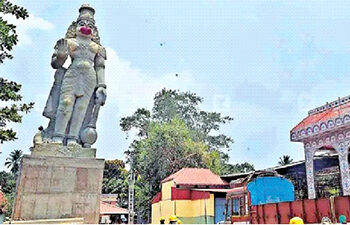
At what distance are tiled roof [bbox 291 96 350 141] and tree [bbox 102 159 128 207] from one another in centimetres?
2326

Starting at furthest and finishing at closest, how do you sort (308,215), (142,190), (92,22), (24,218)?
(142,190), (308,215), (92,22), (24,218)

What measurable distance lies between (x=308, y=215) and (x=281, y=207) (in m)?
1.06

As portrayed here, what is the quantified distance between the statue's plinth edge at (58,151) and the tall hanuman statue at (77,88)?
0.15m

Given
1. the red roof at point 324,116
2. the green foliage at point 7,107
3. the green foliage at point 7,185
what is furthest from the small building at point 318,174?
the green foliage at point 7,185

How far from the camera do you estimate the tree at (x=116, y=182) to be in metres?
38.9

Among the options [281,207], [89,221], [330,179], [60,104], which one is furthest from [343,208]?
[330,179]

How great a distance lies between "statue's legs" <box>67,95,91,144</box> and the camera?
6638 mm

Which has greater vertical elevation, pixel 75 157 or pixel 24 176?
pixel 75 157

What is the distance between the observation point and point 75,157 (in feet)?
20.5

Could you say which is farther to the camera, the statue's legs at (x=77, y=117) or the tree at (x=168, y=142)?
the tree at (x=168, y=142)

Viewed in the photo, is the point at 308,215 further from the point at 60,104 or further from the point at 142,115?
the point at 142,115

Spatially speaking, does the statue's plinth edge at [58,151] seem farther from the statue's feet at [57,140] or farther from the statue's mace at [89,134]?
the statue's mace at [89,134]

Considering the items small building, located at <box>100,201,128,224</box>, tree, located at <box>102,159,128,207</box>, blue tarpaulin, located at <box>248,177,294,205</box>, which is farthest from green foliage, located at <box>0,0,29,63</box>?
tree, located at <box>102,159,128,207</box>

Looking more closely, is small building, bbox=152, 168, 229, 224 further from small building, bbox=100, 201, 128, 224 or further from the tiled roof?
the tiled roof
